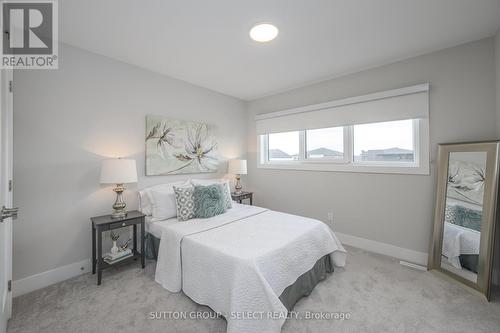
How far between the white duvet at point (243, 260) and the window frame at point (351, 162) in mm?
1213

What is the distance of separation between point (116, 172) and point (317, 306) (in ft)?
7.73

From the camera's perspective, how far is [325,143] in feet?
11.2

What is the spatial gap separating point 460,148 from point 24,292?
457cm

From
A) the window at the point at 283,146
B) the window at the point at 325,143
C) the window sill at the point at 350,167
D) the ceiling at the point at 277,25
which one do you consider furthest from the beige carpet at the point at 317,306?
the ceiling at the point at 277,25

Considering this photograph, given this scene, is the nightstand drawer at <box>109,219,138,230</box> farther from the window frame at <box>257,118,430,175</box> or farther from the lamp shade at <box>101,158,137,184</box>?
the window frame at <box>257,118,430,175</box>

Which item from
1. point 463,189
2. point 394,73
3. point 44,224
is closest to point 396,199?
point 463,189

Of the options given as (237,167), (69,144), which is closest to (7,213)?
(69,144)

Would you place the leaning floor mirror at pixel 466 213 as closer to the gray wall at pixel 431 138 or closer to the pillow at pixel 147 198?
the gray wall at pixel 431 138

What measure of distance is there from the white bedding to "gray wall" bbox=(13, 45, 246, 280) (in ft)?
12.0

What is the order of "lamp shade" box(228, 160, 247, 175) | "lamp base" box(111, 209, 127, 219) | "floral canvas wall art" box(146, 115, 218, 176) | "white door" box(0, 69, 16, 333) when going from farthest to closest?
"lamp shade" box(228, 160, 247, 175), "floral canvas wall art" box(146, 115, 218, 176), "lamp base" box(111, 209, 127, 219), "white door" box(0, 69, 16, 333)

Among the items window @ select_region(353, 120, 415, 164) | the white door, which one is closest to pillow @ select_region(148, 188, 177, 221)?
the white door

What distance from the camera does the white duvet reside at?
4.69 ft

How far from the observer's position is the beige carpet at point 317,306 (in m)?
1.60

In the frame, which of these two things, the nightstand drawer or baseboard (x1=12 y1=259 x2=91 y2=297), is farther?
the nightstand drawer
